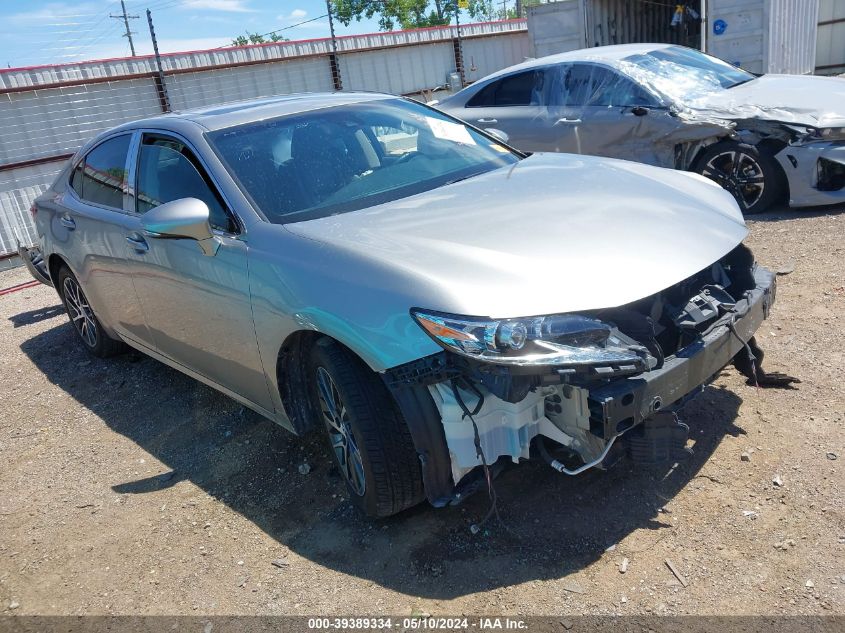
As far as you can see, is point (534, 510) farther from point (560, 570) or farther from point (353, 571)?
point (353, 571)

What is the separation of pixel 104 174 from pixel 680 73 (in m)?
5.60

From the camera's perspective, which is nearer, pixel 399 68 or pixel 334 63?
pixel 334 63

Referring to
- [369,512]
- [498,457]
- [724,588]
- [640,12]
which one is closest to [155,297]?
[369,512]

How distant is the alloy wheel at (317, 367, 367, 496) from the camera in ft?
10.0

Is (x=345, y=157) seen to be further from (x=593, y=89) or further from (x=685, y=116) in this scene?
(x=593, y=89)

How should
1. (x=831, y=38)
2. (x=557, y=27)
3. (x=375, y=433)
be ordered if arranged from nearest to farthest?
(x=375, y=433), (x=557, y=27), (x=831, y=38)

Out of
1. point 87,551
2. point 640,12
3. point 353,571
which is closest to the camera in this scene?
point 353,571

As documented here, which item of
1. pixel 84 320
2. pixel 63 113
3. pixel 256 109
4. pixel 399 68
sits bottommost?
pixel 84 320

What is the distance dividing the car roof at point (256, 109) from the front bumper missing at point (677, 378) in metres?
2.38

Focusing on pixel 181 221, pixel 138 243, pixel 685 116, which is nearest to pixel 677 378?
pixel 181 221

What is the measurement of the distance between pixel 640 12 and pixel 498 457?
13.4 m

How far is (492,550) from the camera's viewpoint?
2.87 meters

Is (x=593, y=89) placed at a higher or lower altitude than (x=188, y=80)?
lower

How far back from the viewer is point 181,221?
127 inches
